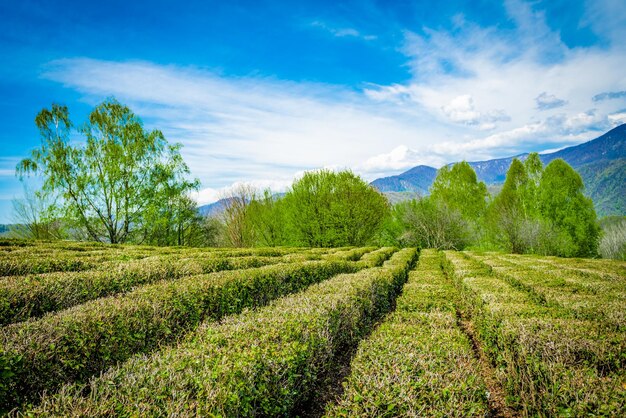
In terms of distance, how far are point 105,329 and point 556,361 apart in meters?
6.47

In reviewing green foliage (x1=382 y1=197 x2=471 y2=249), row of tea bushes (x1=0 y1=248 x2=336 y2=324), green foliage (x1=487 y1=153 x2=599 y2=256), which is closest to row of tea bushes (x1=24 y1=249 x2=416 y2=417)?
row of tea bushes (x1=0 y1=248 x2=336 y2=324)

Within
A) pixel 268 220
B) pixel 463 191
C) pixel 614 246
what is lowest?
pixel 614 246

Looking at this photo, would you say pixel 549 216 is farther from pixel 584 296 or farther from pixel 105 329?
pixel 105 329

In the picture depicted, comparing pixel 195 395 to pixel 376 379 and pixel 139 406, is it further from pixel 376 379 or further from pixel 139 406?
pixel 376 379

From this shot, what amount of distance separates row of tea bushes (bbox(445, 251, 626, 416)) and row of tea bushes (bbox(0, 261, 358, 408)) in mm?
5583

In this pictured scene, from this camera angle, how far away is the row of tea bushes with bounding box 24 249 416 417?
8.57 feet

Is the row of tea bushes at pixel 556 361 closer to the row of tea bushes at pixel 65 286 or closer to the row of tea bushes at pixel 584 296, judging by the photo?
the row of tea bushes at pixel 584 296

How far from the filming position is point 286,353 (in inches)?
149

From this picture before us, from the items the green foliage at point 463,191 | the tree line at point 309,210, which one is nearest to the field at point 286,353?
the tree line at point 309,210

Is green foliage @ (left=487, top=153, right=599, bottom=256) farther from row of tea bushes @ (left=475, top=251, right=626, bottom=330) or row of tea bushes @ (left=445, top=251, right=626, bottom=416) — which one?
row of tea bushes @ (left=445, top=251, right=626, bottom=416)

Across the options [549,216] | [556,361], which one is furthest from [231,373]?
[549,216]

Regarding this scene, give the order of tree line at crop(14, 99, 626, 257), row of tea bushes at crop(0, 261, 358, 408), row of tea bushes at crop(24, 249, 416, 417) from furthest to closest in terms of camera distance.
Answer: tree line at crop(14, 99, 626, 257), row of tea bushes at crop(0, 261, 358, 408), row of tea bushes at crop(24, 249, 416, 417)

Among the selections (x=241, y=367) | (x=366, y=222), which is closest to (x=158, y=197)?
(x=366, y=222)

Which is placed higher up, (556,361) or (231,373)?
(231,373)
